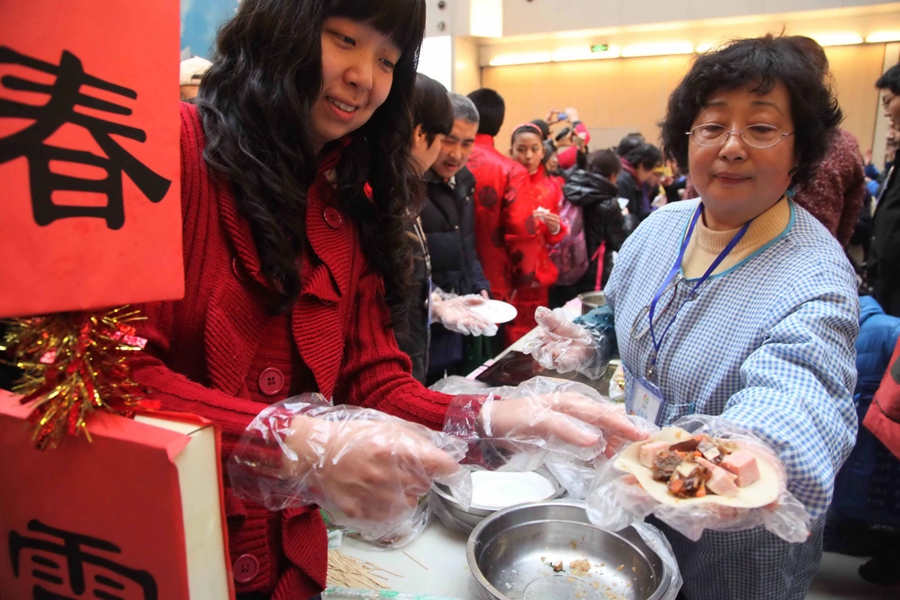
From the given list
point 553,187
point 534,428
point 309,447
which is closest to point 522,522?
point 534,428

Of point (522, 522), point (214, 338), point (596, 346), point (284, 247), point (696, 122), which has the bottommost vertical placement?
point (522, 522)

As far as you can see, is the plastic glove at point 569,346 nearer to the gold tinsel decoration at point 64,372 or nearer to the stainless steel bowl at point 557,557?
the stainless steel bowl at point 557,557

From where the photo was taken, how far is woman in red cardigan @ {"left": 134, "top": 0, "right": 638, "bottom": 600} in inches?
29.6

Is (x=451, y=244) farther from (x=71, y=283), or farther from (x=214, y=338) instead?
(x=71, y=283)

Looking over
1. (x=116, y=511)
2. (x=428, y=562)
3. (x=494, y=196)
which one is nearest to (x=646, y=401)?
(x=428, y=562)

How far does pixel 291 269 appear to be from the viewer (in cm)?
88

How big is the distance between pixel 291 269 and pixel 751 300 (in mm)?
977

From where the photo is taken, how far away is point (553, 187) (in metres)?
4.02

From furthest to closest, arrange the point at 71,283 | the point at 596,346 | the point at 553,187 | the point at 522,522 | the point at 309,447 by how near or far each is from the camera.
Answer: the point at 553,187 < the point at 596,346 < the point at 522,522 < the point at 309,447 < the point at 71,283

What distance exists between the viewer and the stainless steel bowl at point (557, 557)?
→ 1.18m

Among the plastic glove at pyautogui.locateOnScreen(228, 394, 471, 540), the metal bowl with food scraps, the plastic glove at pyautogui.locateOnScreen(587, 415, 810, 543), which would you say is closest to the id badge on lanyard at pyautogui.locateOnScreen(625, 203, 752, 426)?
the metal bowl with food scraps

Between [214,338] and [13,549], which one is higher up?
[214,338]

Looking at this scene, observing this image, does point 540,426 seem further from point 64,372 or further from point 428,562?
point 64,372

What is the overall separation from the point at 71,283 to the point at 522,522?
112 cm
